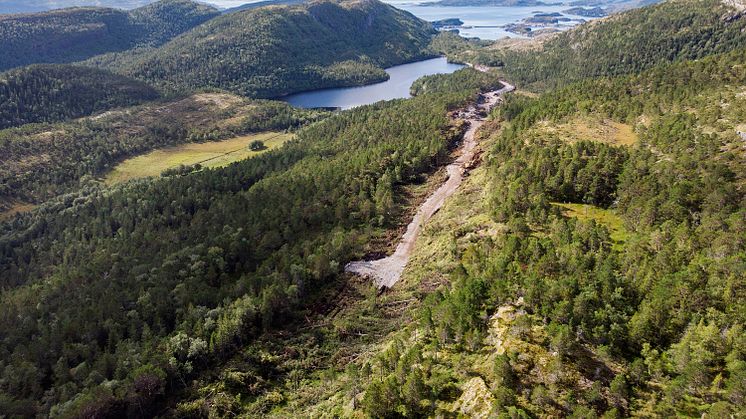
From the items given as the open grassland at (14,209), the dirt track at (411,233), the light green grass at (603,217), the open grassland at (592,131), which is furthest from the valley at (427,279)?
the open grassland at (14,209)

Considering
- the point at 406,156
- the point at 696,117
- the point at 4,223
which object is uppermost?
the point at 696,117

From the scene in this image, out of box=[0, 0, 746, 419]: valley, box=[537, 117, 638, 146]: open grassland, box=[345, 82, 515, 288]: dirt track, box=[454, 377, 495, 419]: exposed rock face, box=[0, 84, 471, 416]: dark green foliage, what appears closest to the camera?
box=[454, 377, 495, 419]: exposed rock face

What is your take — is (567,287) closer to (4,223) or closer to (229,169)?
(229,169)

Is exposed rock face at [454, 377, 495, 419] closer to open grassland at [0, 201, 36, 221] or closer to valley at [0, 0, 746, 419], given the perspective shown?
valley at [0, 0, 746, 419]

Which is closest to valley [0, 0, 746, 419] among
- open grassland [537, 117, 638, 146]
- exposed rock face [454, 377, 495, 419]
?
exposed rock face [454, 377, 495, 419]

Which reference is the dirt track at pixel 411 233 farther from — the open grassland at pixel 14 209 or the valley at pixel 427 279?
the open grassland at pixel 14 209

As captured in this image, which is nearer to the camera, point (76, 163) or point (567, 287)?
point (567, 287)

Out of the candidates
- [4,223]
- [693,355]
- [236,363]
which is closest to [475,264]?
[693,355]
